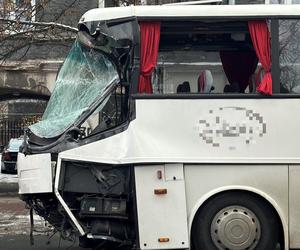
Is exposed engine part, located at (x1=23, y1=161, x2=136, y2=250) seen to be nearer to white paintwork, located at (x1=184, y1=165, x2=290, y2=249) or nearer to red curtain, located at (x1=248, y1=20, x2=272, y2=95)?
white paintwork, located at (x1=184, y1=165, x2=290, y2=249)

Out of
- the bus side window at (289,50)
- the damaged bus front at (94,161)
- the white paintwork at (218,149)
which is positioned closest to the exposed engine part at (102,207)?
the damaged bus front at (94,161)

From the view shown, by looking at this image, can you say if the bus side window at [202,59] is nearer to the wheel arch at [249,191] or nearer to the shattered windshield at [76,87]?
the shattered windshield at [76,87]

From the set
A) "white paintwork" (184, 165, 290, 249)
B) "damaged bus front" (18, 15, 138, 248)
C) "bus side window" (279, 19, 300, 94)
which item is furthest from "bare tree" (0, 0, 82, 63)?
"white paintwork" (184, 165, 290, 249)

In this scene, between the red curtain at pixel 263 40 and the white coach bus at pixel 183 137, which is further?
the red curtain at pixel 263 40

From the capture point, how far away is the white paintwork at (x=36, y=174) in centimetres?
658

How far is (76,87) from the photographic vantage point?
6.93 metres

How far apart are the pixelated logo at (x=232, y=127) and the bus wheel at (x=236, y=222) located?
64cm

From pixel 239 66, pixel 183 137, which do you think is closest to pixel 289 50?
pixel 239 66

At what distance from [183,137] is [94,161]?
1.08 meters

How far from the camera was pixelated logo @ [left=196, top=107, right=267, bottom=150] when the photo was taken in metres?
6.39

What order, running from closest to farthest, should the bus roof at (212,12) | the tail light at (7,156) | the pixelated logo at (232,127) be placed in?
1. the pixelated logo at (232,127)
2. the bus roof at (212,12)
3. the tail light at (7,156)

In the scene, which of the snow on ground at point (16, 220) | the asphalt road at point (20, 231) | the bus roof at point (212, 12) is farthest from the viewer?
the snow on ground at point (16, 220)

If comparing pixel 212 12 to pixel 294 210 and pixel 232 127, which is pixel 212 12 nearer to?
pixel 232 127

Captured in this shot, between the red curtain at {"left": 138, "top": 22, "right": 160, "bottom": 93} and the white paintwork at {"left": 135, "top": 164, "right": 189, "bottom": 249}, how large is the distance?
38.1 inches
